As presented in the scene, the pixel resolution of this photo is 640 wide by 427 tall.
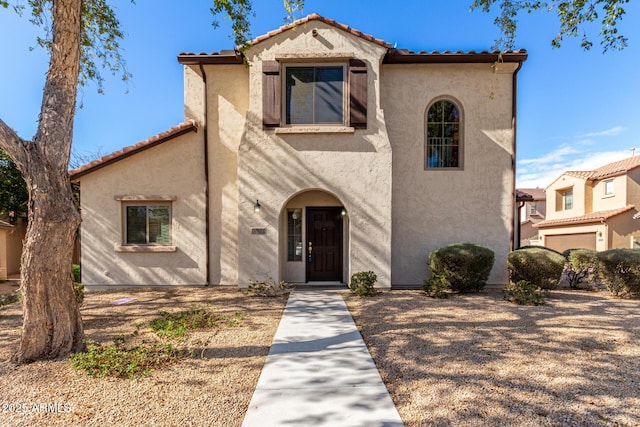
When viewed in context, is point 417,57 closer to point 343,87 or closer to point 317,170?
point 343,87

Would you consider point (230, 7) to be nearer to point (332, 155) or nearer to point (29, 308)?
point (332, 155)

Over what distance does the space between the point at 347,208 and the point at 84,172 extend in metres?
8.47

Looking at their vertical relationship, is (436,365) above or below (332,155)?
below

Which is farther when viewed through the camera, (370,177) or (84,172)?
(84,172)

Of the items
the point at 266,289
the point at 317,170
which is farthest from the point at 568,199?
the point at 266,289

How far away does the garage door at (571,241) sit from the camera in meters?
19.0

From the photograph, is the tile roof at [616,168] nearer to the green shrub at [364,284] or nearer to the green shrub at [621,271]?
the green shrub at [621,271]

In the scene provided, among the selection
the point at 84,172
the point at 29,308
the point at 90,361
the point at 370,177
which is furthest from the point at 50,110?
the point at 370,177

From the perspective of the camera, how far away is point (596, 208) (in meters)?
20.6

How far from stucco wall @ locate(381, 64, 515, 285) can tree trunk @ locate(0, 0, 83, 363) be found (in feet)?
25.8

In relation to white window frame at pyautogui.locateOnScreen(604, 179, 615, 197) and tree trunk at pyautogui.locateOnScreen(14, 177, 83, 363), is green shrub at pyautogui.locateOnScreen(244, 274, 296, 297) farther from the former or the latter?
white window frame at pyautogui.locateOnScreen(604, 179, 615, 197)

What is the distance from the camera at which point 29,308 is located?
412 centimetres

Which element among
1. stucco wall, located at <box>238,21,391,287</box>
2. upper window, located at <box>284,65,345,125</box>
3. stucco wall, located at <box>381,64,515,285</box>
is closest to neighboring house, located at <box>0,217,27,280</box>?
stucco wall, located at <box>238,21,391,287</box>

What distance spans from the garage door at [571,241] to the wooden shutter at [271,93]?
70.8ft
